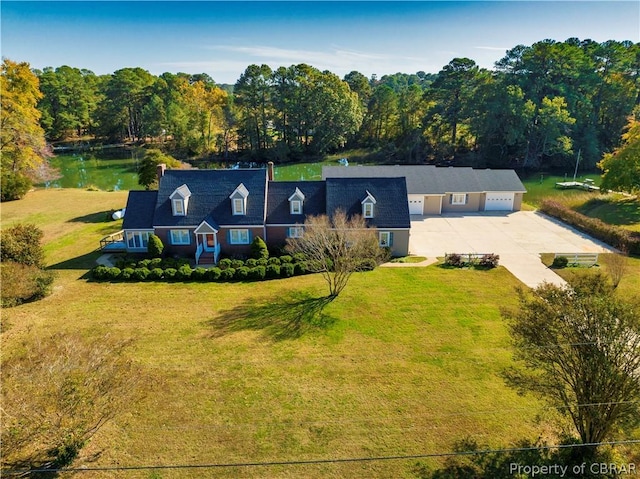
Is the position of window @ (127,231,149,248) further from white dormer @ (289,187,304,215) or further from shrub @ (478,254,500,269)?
shrub @ (478,254,500,269)

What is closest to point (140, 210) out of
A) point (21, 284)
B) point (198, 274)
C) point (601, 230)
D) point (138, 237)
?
point (138, 237)

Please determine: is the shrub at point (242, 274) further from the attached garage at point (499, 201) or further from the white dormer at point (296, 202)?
the attached garage at point (499, 201)

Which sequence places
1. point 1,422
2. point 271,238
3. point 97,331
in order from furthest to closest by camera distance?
point 271,238 < point 97,331 < point 1,422

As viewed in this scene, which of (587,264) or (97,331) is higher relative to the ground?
(587,264)

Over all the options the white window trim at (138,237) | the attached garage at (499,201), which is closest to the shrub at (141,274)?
the white window trim at (138,237)

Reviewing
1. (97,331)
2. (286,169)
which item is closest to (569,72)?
(286,169)

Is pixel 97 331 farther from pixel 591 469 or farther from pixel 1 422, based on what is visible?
pixel 591 469

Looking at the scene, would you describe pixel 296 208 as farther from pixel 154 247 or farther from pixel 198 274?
pixel 154 247
